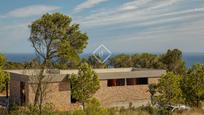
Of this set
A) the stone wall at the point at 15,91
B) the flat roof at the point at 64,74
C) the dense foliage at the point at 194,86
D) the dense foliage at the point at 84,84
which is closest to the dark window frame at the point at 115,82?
the flat roof at the point at 64,74

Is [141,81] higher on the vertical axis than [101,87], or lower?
higher

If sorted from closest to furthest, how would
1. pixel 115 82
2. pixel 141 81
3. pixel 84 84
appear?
pixel 84 84
pixel 115 82
pixel 141 81

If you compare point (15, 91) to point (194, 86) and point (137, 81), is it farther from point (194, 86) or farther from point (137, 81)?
point (194, 86)

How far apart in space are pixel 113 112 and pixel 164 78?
7.53 m

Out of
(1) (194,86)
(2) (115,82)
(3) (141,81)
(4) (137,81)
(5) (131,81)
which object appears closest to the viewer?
(1) (194,86)

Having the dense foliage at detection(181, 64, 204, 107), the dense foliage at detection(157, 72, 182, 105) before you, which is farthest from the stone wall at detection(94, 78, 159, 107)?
the dense foliage at detection(157, 72, 182, 105)

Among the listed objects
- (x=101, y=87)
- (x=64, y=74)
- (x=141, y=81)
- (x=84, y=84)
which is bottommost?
(x=101, y=87)

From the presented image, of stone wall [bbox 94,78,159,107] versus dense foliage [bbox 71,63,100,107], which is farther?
stone wall [bbox 94,78,159,107]

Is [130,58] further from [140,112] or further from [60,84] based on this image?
[140,112]

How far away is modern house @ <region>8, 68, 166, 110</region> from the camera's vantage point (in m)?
31.0

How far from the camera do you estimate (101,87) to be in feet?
113

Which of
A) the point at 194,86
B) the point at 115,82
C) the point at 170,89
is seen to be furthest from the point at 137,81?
the point at 170,89

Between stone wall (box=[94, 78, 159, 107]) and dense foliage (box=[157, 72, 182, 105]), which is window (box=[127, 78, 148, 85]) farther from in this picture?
dense foliage (box=[157, 72, 182, 105])

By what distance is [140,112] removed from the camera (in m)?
23.1
